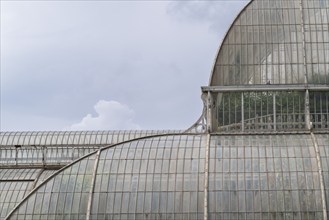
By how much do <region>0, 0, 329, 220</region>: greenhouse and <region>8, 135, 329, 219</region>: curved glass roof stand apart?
56 mm

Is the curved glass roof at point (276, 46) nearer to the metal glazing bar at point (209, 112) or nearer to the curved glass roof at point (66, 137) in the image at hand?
the metal glazing bar at point (209, 112)

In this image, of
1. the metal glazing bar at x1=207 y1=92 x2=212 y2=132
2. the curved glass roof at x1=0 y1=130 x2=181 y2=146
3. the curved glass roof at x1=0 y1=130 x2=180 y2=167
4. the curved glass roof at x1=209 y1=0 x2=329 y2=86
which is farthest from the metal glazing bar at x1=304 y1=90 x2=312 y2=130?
the curved glass roof at x1=0 y1=130 x2=181 y2=146

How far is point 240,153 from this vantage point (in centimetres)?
3934

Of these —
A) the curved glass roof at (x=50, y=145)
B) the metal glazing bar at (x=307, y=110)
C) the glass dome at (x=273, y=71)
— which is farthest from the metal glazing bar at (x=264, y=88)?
the curved glass roof at (x=50, y=145)

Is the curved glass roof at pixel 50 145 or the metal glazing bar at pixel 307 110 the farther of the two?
the curved glass roof at pixel 50 145

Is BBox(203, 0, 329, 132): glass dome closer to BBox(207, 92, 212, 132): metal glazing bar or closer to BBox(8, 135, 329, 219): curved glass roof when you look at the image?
BBox(207, 92, 212, 132): metal glazing bar

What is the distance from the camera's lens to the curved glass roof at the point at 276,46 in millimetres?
43906

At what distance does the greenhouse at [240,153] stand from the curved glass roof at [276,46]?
65mm

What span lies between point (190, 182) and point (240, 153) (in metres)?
3.58

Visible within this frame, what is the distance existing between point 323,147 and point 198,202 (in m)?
8.08

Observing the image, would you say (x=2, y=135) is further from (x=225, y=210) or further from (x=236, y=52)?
(x=225, y=210)

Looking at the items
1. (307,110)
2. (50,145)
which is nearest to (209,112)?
(307,110)

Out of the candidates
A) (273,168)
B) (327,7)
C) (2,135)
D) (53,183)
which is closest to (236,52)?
(327,7)

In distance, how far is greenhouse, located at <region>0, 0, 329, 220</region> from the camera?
3712 cm
